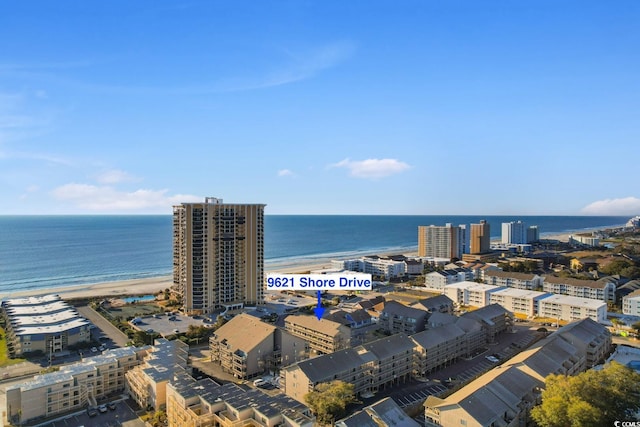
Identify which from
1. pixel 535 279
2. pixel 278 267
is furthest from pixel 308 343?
pixel 278 267

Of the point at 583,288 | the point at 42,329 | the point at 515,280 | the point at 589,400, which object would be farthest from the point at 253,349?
the point at 583,288

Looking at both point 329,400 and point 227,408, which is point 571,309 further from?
point 227,408

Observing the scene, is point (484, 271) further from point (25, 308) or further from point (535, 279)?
point (25, 308)

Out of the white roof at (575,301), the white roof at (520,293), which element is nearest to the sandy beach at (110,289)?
the white roof at (520,293)

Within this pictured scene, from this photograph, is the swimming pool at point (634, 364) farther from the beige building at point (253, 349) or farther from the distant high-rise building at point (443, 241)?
the distant high-rise building at point (443, 241)

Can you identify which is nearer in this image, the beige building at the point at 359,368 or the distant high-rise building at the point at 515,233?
the beige building at the point at 359,368

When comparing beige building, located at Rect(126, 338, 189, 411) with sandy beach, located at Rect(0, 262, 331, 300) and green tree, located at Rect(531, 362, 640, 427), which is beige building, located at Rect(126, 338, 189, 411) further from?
sandy beach, located at Rect(0, 262, 331, 300)
